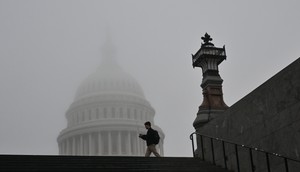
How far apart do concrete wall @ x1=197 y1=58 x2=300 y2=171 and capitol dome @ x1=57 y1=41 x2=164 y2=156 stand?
70.6m

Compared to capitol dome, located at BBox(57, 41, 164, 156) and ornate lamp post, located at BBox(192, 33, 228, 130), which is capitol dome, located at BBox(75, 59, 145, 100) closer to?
capitol dome, located at BBox(57, 41, 164, 156)

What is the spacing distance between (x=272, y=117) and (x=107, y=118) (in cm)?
7921

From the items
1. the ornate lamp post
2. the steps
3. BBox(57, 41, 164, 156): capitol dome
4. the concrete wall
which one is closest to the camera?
the concrete wall

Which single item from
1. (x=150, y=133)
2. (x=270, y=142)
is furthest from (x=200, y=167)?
(x=150, y=133)

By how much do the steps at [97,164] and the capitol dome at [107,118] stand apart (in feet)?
233

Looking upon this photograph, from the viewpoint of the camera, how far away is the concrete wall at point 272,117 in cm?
1237

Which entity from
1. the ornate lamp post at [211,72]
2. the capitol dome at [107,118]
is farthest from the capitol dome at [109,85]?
the ornate lamp post at [211,72]

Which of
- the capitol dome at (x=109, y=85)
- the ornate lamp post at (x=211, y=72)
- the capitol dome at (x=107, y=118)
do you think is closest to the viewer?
the ornate lamp post at (x=211, y=72)

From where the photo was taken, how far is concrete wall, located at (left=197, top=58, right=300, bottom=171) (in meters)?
12.4

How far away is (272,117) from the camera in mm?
13164

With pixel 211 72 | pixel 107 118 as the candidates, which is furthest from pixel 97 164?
pixel 107 118

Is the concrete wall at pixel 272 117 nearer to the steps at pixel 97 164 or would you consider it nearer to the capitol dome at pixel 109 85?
the steps at pixel 97 164

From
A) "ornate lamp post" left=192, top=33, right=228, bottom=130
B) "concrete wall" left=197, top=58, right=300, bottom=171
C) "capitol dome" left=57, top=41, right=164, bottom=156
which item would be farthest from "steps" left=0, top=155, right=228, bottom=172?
"capitol dome" left=57, top=41, right=164, bottom=156

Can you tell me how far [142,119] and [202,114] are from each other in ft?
243
